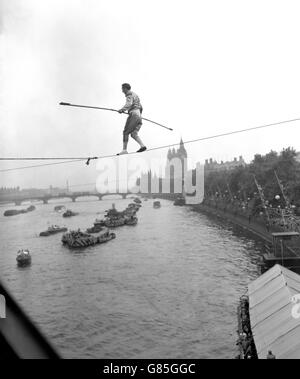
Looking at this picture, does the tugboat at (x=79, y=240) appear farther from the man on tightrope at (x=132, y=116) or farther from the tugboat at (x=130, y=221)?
the man on tightrope at (x=132, y=116)

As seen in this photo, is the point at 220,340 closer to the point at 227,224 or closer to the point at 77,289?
the point at 77,289

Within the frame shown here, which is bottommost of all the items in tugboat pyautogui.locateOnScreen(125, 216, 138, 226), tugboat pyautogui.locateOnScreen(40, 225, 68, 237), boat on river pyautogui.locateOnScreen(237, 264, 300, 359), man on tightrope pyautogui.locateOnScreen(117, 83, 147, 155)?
tugboat pyautogui.locateOnScreen(40, 225, 68, 237)

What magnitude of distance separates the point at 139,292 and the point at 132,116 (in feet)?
52.0

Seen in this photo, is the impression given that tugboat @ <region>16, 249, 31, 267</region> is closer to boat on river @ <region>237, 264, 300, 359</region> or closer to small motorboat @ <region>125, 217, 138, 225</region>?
boat on river @ <region>237, 264, 300, 359</region>

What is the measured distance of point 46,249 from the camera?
3491 cm

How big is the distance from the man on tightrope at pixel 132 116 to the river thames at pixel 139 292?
9.53 ft

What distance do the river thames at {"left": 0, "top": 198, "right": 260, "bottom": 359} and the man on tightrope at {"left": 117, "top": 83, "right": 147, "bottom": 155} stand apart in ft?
9.53

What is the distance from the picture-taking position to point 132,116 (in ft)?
16.7

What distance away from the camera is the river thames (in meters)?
14.0

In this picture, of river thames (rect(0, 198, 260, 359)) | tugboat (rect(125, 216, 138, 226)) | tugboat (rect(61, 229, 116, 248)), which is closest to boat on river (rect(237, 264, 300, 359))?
river thames (rect(0, 198, 260, 359))

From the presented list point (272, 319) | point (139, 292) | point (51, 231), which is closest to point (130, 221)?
point (51, 231)

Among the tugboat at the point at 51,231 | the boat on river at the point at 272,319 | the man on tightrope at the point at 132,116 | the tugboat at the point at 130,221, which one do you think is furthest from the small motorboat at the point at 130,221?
the man on tightrope at the point at 132,116

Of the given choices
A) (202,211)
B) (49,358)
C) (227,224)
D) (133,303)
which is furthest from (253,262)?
(202,211)

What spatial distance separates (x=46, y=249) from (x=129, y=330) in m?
21.3
